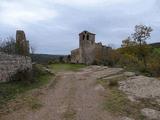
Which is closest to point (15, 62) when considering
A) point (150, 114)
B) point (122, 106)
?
point (122, 106)

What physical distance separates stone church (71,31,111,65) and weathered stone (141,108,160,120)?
137ft

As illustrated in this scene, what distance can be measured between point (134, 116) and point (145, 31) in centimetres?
2659

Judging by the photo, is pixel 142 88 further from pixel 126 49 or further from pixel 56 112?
pixel 126 49

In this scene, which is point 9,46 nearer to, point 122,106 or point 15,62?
point 15,62

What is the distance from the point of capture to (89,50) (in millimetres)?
56375

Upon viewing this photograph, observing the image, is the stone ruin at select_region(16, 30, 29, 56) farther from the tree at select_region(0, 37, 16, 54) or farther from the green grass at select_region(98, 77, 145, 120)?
the green grass at select_region(98, 77, 145, 120)

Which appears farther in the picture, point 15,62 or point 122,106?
point 15,62

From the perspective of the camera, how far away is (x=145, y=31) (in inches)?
1388

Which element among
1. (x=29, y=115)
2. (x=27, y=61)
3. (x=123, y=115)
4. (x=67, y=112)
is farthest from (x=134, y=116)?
(x=27, y=61)

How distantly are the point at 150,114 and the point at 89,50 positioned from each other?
4616cm

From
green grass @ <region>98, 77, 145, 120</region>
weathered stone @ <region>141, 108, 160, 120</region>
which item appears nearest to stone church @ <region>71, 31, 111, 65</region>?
green grass @ <region>98, 77, 145, 120</region>

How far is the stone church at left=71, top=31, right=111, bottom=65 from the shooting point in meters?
54.8

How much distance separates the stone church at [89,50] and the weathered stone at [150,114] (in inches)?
1642

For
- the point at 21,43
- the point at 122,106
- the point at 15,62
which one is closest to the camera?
the point at 122,106
